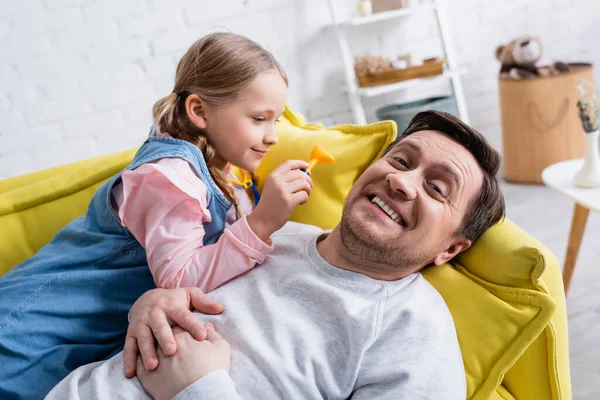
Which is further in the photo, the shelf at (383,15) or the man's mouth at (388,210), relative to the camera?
the shelf at (383,15)

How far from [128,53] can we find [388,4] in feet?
4.41

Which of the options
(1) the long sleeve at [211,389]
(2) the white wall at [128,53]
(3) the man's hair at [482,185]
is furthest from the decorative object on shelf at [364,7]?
(1) the long sleeve at [211,389]

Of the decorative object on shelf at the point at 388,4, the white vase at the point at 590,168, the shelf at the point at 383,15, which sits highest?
the decorative object on shelf at the point at 388,4

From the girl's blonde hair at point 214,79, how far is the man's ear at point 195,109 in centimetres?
1

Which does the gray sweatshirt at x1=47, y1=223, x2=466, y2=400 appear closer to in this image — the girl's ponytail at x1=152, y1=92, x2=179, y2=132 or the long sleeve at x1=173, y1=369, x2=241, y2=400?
the long sleeve at x1=173, y1=369, x2=241, y2=400

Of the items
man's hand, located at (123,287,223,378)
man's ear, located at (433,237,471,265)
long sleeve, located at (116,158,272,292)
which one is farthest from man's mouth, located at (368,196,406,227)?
man's hand, located at (123,287,223,378)

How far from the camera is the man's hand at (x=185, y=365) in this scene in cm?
88

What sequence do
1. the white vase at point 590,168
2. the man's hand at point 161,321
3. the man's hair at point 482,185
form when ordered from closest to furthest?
1. the man's hand at point 161,321
2. the man's hair at point 482,185
3. the white vase at point 590,168

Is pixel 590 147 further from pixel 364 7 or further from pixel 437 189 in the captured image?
pixel 364 7

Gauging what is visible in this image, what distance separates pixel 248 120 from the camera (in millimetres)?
1272

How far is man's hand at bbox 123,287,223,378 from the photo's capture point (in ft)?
3.11

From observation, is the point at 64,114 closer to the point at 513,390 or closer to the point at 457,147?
the point at 457,147

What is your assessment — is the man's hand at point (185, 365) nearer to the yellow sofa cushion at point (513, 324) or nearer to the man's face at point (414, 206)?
the man's face at point (414, 206)

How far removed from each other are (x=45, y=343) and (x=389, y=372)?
2.35 ft
